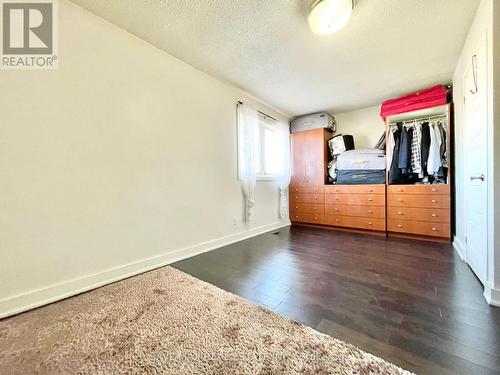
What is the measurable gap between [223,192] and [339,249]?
5.62 feet

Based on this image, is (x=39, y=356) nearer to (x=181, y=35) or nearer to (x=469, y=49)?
(x=181, y=35)

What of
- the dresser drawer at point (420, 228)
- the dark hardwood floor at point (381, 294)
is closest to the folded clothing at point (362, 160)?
the dresser drawer at point (420, 228)

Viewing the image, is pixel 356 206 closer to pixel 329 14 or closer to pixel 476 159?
pixel 476 159

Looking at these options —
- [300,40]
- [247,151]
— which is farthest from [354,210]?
[300,40]

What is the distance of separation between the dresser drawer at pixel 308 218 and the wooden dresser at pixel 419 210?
3.61 feet

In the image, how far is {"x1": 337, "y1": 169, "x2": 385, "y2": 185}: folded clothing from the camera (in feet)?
11.6

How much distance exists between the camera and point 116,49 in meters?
1.93

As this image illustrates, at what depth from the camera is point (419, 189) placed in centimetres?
314

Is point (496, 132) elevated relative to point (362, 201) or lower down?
elevated

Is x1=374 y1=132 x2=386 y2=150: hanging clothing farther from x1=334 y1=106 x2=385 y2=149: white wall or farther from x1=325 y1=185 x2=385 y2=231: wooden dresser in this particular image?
x1=325 y1=185 x2=385 y2=231: wooden dresser

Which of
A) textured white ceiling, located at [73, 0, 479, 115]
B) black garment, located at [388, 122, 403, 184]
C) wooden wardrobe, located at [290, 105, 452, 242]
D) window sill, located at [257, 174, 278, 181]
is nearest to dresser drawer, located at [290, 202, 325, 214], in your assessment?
wooden wardrobe, located at [290, 105, 452, 242]

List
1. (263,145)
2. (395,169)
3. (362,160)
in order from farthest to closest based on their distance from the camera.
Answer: (263,145), (362,160), (395,169)

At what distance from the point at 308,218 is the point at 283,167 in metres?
1.14

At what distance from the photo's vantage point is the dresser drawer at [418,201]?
9.74ft
